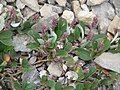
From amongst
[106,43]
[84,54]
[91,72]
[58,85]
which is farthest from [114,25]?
[58,85]

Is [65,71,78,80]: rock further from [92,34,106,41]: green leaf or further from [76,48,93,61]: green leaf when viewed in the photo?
[92,34,106,41]: green leaf

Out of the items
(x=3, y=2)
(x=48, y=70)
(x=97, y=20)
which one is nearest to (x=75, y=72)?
(x=48, y=70)

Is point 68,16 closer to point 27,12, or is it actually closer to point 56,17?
point 56,17

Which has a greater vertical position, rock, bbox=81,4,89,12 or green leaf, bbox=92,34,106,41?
rock, bbox=81,4,89,12

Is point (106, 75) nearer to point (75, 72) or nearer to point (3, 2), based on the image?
point (75, 72)

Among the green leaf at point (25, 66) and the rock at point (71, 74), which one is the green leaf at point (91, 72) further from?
the green leaf at point (25, 66)

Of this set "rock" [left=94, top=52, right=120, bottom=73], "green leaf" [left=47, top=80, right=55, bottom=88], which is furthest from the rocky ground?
"green leaf" [left=47, top=80, right=55, bottom=88]

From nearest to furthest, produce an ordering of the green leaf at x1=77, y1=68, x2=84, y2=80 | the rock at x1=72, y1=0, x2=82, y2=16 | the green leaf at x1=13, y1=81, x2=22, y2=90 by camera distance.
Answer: the green leaf at x1=13, y1=81, x2=22, y2=90, the green leaf at x1=77, y1=68, x2=84, y2=80, the rock at x1=72, y1=0, x2=82, y2=16
